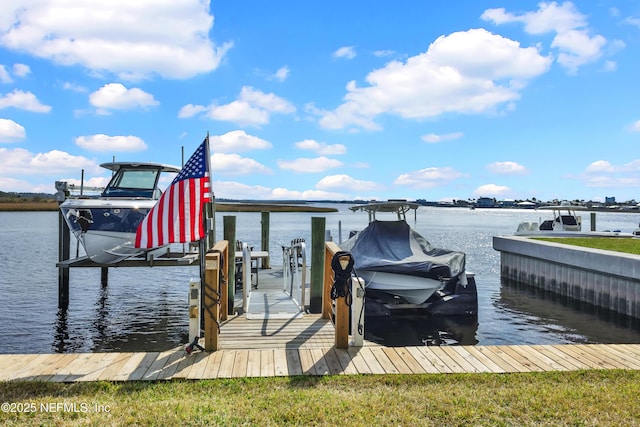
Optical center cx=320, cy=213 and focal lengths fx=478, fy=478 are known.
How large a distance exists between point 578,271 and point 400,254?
24.8ft

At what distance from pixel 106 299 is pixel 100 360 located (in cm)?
1316

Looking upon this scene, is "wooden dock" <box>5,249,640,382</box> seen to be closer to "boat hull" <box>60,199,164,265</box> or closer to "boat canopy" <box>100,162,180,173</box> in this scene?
"boat hull" <box>60,199,164,265</box>

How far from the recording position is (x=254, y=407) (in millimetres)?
4953

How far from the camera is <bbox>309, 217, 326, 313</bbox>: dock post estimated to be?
38.1ft

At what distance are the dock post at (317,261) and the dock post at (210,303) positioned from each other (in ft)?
14.6

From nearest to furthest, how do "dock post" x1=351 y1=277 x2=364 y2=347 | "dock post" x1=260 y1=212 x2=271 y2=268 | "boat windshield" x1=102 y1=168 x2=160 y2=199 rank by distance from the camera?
1. "dock post" x1=351 y1=277 x2=364 y2=347
2. "boat windshield" x1=102 y1=168 x2=160 y2=199
3. "dock post" x1=260 y1=212 x2=271 y2=268

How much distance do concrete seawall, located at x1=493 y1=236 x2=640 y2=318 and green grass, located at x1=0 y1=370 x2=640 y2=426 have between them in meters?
10.0

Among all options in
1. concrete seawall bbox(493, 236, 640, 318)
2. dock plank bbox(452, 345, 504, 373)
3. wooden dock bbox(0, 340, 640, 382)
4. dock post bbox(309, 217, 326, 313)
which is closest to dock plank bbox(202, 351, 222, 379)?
wooden dock bbox(0, 340, 640, 382)

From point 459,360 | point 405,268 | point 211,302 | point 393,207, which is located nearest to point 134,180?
point 393,207

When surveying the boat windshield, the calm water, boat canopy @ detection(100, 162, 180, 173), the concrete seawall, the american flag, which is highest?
boat canopy @ detection(100, 162, 180, 173)

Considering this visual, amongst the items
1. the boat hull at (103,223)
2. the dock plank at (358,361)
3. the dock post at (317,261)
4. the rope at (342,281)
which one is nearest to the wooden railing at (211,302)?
the rope at (342,281)

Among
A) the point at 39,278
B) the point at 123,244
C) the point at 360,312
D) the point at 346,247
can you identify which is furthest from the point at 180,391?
Answer: the point at 39,278

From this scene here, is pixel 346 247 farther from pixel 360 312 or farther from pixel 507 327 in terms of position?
pixel 360 312

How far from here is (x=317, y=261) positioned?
11.9m
